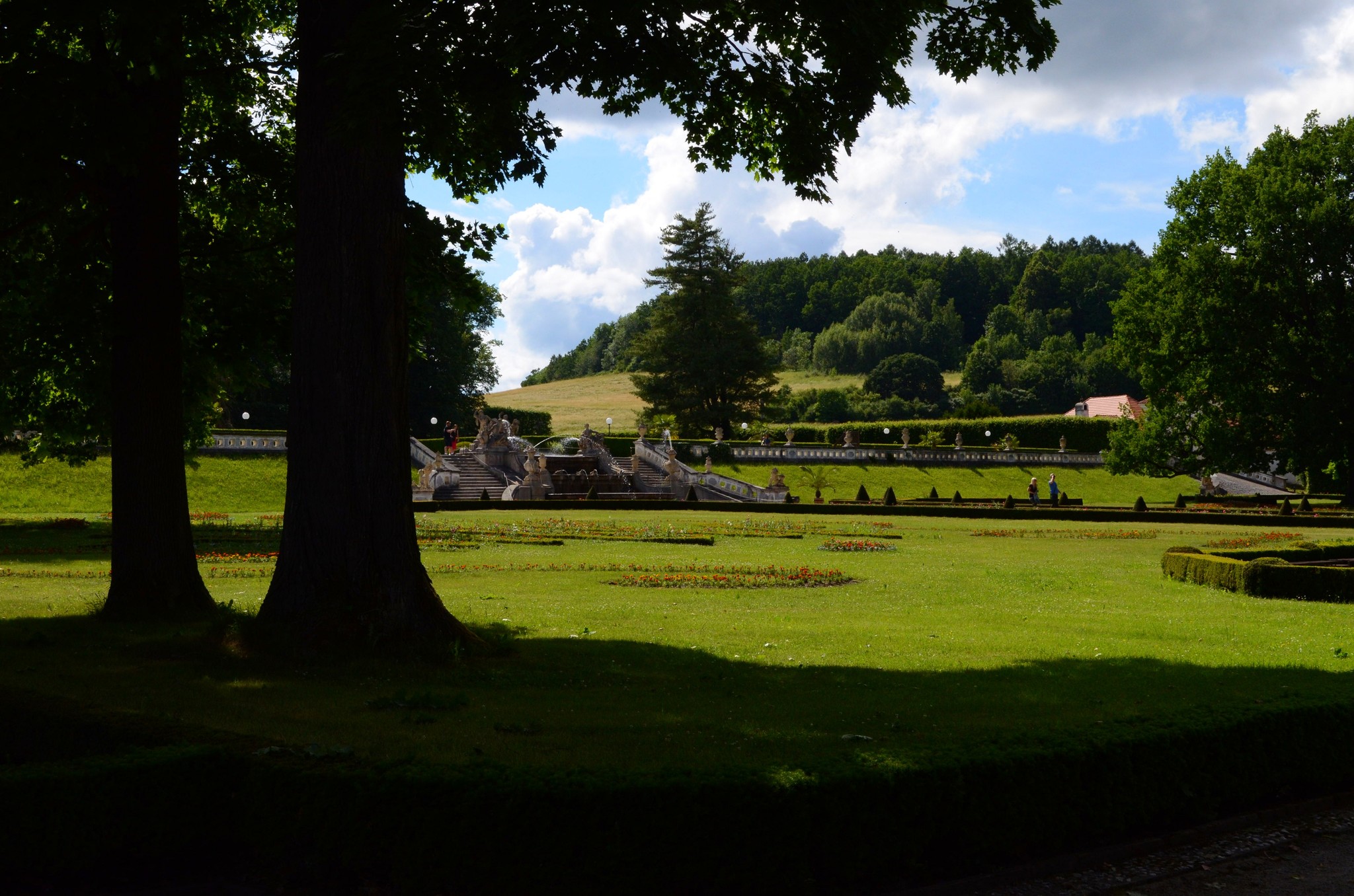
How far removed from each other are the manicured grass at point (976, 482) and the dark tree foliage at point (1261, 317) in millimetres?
10583

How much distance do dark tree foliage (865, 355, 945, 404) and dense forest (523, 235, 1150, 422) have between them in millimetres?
286

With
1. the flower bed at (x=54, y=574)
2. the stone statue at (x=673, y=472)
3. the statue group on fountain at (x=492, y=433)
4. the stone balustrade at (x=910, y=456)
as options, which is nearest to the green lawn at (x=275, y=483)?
the stone balustrade at (x=910, y=456)

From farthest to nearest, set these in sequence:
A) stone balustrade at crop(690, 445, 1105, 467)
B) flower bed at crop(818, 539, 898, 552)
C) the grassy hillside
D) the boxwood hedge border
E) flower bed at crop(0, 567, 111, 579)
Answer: the grassy hillside
stone balustrade at crop(690, 445, 1105, 467)
the boxwood hedge border
flower bed at crop(818, 539, 898, 552)
flower bed at crop(0, 567, 111, 579)

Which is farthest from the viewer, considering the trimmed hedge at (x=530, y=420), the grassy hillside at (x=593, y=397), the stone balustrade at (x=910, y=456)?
the grassy hillside at (x=593, y=397)

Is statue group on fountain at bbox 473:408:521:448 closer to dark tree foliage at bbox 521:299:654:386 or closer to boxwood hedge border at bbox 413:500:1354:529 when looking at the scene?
boxwood hedge border at bbox 413:500:1354:529

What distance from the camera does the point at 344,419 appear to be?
9.59 meters

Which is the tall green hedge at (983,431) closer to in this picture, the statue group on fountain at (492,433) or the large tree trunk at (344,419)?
the statue group on fountain at (492,433)

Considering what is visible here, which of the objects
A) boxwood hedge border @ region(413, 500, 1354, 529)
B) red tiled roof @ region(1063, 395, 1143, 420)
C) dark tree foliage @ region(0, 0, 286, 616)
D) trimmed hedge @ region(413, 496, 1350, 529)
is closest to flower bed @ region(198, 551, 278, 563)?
dark tree foliage @ region(0, 0, 286, 616)

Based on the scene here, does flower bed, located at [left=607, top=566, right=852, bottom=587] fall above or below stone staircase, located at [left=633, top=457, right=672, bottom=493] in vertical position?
below

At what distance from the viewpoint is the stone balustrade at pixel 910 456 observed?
200 ft

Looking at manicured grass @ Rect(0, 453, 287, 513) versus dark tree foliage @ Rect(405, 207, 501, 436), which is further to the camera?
manicured grass @ Rect(0, 453, 287, 513)

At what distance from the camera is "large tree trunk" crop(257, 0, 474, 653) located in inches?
375

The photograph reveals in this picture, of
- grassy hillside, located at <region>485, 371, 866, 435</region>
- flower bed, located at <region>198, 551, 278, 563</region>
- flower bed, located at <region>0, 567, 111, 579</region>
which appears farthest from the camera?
grassy hillside, located at <region>485, 371, 866, 435</region>

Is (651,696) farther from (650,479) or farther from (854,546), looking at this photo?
(650,479)
